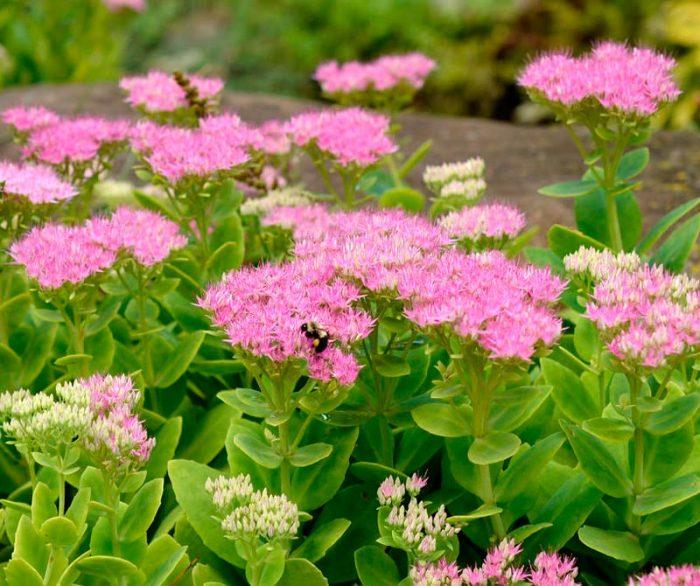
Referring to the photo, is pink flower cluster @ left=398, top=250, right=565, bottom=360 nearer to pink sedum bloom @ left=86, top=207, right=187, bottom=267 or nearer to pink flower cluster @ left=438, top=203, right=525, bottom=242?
pink flower cluster @ left=438, top=203, right=525, bottom=242

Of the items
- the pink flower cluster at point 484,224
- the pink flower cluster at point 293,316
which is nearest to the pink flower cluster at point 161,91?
the pink flower cluster at point 484,224

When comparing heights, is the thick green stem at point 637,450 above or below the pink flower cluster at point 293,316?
below

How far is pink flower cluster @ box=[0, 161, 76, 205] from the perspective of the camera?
8.12ft

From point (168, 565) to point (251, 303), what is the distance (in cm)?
49

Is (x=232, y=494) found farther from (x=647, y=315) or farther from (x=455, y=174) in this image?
(x=455, y=174)

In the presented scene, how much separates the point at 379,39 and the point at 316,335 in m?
7.84

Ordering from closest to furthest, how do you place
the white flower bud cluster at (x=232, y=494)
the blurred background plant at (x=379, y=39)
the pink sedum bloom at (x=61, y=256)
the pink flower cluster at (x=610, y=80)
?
1. the white flower bud cluster at (x=232, y=494)
2. the pink sedum bloom at (x=61, y=256)
3. the pink flower cluster at (x=610, y=80)
4. the blurred background plant at (x=379, y=39)

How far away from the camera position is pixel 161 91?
3082mm

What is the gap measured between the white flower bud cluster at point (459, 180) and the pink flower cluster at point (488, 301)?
864 mm

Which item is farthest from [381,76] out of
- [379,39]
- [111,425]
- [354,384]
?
[379,39]

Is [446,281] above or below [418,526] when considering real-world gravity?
above

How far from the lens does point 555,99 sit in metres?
2.42

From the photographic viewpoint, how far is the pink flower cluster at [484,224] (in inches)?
93.7

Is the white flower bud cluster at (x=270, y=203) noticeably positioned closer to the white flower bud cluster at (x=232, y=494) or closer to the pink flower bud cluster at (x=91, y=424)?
the pink flower bud cluster at (x=91, y=424)
